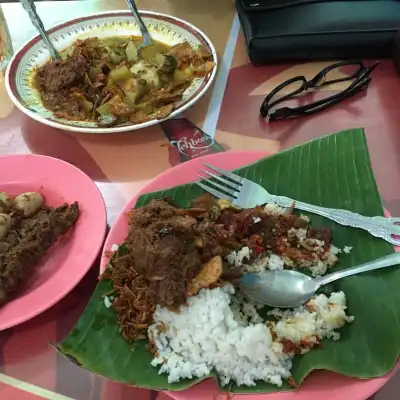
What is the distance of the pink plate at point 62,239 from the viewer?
113 centimetres

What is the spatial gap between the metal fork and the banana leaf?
0.02 meters

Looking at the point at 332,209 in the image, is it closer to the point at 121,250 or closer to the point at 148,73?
the point at 121,250

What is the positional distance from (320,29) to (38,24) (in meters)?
1.00

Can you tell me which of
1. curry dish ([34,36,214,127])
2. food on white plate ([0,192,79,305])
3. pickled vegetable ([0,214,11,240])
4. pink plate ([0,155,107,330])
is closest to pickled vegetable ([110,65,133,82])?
curry dish ([34,36,214,127])

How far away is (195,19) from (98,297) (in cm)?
143

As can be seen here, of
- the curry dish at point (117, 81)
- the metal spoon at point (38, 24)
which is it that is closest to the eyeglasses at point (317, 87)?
the curry dish at point (117, 81)

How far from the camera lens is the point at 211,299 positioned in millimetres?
1018

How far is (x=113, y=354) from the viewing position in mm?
997

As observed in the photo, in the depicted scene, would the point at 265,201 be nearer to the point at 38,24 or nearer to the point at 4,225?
the point at 4,225

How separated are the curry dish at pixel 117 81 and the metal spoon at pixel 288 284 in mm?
696

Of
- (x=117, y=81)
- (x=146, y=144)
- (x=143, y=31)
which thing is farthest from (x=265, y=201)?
(x=143, y=31)

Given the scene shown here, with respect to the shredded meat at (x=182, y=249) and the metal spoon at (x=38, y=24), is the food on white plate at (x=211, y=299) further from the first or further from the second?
the metal spoon at (x=38, y=24)

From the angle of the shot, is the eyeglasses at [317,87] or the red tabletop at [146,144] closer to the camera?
the red tabletop at [146,144]

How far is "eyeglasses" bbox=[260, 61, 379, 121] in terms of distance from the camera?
1628 millimetres
